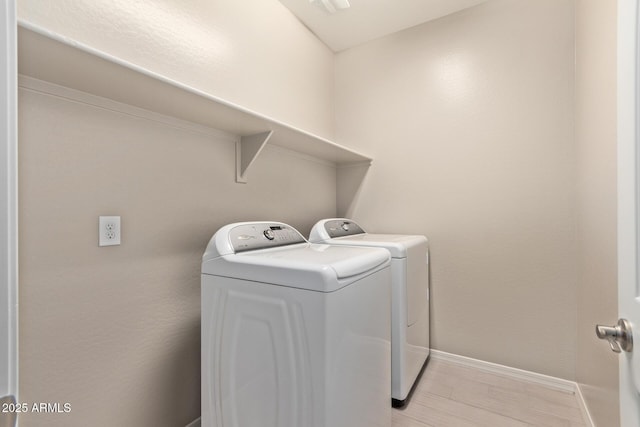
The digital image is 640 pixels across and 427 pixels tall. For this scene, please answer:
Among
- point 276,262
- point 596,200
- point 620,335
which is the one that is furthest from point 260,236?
point 596,200

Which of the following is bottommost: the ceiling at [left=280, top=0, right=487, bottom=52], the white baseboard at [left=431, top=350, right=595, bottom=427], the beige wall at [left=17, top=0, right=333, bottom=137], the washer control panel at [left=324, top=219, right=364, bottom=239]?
the white baseboard at [left=431, top=350, right=595, bottom=427]

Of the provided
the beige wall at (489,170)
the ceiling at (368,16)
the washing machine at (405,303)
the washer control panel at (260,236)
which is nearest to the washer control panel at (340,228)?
the washing machine at (405,303)

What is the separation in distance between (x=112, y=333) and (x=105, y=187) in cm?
57

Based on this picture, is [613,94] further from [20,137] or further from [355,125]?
[20,137]

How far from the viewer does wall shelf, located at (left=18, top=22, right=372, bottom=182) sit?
805 millimetres

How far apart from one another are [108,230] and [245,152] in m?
0.79

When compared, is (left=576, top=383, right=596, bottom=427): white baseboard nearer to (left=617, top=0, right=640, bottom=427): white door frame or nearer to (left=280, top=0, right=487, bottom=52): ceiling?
(left=617, top=0, right=640, bottom=427): white door frame

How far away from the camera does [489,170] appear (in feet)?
6.49

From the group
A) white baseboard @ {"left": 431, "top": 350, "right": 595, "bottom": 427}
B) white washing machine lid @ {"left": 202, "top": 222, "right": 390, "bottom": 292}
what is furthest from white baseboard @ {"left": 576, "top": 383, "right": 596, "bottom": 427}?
white washing machine lid @ {"left": 202, "top": 222, "right": 390, "bottom": 292}

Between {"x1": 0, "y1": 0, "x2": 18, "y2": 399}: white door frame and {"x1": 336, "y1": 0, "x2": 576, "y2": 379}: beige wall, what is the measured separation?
2.17m

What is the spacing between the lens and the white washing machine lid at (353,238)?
162 centimetres

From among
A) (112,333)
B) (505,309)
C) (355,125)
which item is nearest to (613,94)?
(505,309)

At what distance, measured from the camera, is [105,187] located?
1.11m

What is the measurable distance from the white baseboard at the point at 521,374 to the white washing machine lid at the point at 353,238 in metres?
0.87
